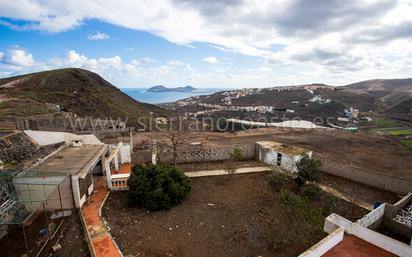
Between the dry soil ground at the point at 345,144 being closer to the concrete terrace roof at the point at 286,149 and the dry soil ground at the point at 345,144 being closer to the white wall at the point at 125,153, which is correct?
the concrete terrace roof at the point at 286,149

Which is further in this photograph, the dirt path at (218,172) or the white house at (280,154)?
the white house at (280,154)

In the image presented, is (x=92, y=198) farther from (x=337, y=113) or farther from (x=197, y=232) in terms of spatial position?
(x=337, y=113)

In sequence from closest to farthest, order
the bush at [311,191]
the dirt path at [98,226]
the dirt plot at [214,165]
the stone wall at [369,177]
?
the dirt path at [98,226] → the bush at [311,191] → the stone wall at [369,177] → the dirt plot at [214,165]

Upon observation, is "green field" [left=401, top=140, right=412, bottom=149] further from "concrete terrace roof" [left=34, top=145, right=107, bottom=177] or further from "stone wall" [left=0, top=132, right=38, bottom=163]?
"stone wall" [left=0, top=132, right=38, bottom=163]

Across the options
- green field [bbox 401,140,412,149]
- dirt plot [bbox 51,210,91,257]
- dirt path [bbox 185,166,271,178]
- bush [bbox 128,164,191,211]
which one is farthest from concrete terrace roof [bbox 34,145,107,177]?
green field [bbox 401,140,412,149]

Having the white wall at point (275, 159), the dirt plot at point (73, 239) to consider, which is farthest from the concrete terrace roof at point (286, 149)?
the dirt plot at point (73, 239)

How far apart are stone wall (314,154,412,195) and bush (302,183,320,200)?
161 inches

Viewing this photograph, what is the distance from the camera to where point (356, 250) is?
8148 millimetres

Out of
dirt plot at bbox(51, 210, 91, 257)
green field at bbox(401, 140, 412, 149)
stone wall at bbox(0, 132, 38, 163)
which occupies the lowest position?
dirt plot at bbox(51, 210, 91, 257)

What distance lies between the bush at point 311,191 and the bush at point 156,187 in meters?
6.31

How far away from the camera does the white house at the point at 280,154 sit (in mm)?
16078

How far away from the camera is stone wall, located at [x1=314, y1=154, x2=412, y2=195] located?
13.1 metres

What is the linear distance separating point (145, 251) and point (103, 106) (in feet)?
143

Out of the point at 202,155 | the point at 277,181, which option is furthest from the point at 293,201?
the point at 202,155
